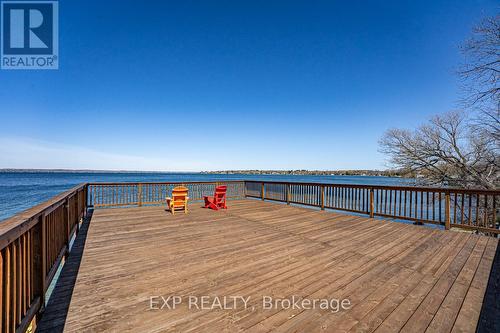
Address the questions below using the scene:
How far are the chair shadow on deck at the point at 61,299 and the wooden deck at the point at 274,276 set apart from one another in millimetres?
11

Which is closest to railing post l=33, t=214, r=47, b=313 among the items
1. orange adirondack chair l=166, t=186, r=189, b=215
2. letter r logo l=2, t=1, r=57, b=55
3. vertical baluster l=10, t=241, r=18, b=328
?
vertical baluster l=10, t=241, r=18, b=328

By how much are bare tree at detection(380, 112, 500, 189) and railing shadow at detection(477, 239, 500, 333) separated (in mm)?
9035

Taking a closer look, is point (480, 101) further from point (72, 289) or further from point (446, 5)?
point (72, 289)

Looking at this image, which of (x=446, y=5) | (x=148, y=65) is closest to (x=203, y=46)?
(x=148, y=65)

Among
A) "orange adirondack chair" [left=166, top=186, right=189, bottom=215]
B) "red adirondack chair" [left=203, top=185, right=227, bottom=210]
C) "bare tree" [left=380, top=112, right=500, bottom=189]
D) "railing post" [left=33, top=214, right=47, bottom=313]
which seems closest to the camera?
"railing post" [left=33, top=214, right=47, bottom=313]

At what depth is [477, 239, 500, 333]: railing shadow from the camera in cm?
169

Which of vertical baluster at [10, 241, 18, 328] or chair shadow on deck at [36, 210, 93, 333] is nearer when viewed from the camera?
vertical baluster at [10, 241, 18, 328]

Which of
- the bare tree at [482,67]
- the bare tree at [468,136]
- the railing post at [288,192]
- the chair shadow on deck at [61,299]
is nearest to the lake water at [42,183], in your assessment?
the bare tree at [468,136]

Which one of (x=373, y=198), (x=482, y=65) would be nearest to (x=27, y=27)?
(x=373, y=198)

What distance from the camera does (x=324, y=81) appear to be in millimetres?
13102

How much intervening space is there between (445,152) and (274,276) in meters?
12.0

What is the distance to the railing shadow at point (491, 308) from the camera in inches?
66.6

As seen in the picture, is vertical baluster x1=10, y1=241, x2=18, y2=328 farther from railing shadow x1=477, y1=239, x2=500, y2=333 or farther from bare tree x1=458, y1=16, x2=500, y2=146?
bare tree x1=458, y1=16, x2=500, y2=146

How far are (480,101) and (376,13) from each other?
5.20m
